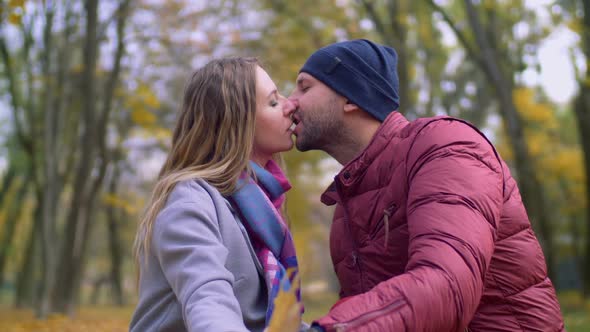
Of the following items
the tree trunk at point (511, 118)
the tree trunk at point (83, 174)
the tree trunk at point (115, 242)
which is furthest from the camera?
the tree trunk at point (115, 242)

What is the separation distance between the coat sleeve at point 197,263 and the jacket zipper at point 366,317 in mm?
358

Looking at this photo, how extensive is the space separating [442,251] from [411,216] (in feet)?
0.78

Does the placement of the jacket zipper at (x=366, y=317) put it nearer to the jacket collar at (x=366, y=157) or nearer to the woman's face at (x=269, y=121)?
the jacket collar at (x=366, y=157)

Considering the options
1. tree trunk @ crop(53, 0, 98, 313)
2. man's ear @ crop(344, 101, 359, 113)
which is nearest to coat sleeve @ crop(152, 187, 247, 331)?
man's ear @ crop(344, 101, 359, 113)

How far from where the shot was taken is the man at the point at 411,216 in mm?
1757

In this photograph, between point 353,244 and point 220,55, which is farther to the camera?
point 220,55

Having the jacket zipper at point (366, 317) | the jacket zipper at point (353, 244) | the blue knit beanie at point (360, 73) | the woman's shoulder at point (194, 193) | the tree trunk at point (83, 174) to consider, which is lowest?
the tree trunk at point (83, 174)

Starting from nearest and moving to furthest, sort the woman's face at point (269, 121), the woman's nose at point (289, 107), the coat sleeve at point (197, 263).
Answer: the coat sleeve at point (197, 263) → the woman's face at point (269, 121) → the woman's nose at point (289, 107)

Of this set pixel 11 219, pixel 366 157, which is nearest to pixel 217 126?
pixel 366 157

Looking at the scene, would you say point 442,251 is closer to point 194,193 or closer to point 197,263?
point 197,263

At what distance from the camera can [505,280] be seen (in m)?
2.32

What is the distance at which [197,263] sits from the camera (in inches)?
83.4

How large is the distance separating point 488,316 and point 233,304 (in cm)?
87

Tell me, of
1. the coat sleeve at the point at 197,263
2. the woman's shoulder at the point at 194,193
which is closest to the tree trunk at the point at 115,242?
the woman's shoulder at the point at 194,193
